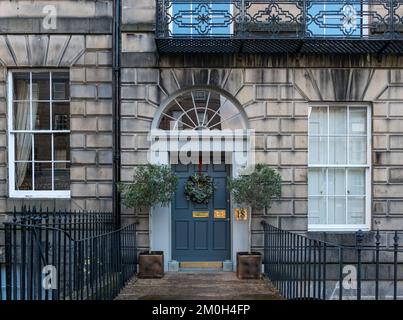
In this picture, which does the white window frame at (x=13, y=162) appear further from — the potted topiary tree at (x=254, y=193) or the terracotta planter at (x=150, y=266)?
the potted topiary tree at (x=254, y=193)

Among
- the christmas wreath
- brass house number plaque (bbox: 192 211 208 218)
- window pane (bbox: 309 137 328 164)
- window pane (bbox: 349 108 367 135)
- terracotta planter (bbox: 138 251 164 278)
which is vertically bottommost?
terracotta planter (bbox: 138 251 164 278)

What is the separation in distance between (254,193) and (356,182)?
292 centimetres

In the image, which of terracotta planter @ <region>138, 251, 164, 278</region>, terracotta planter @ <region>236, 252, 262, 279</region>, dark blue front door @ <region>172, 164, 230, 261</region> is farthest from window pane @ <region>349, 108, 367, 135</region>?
terracotta planter @ <region>138, 251, 164, 278</region>

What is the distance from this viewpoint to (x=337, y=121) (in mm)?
11211

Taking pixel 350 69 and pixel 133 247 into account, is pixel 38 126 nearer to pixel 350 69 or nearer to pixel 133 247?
pixel 133 247

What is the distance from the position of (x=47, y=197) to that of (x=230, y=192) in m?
4.42

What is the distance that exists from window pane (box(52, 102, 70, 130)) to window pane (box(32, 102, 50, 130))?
16 centimetres

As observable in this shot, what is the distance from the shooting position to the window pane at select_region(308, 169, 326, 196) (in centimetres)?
1119

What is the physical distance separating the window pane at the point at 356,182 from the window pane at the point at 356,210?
0.15 meters

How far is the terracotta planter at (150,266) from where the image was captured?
10.1m

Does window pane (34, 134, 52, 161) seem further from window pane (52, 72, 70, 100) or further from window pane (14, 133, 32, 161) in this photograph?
window pane (52, 72, 70, 100)

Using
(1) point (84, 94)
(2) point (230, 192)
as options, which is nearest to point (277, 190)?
(2) point (230, 192)

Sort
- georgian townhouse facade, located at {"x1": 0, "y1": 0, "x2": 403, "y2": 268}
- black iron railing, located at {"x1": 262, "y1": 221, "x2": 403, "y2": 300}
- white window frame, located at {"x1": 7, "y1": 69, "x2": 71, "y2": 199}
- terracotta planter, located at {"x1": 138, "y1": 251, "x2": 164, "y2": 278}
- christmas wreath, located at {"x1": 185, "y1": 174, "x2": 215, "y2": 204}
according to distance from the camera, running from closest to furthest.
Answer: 1. black iron railing, located at {"x1": 262, "y1": 221, "x2": 403, "y2": 300}
2. terracotta planter, located at {"x1": 138, "y1": 251, "x2": 164, "y2": 278}
3. georgian townhouse facade, located at {"x1": 0, "y1": 0, "x2": 403, "y2": 268}
4. christmas wreath, located at {"x1": 185, "y1": 174, "x2": 215, "y2": 204}
5. white window frame, located at {"x1": 7, "y1": 69, "x2": 71, "y2": 199}

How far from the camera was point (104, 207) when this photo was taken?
10883 mm
